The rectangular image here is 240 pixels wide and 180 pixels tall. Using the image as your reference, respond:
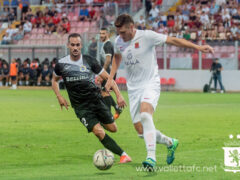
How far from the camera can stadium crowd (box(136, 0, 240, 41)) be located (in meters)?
35.3

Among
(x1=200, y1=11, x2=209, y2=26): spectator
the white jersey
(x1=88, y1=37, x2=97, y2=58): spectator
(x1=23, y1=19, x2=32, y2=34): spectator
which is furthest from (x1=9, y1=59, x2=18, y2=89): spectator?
the white jersey

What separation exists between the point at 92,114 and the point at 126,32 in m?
1.60

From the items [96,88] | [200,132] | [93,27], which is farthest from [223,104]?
[93,27]

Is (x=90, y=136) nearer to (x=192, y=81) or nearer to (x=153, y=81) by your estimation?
(x=153, y=81)

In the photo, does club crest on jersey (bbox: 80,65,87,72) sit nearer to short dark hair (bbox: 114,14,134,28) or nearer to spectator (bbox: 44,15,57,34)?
short dark hair (bbox: 114,14,134,28)

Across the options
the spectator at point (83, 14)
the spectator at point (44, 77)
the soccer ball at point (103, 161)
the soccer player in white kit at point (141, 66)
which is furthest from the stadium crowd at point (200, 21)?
the soccer ball at point (103, 161)

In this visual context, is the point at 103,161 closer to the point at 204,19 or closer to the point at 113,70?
the point at 113,70

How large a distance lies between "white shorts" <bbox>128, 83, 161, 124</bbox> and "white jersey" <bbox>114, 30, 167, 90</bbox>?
0.08 meters

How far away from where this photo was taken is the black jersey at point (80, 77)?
10039 mm

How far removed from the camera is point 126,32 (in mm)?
9117

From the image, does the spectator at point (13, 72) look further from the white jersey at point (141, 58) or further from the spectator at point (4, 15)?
the white jersey at point (141, 58)

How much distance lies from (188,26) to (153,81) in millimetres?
28268

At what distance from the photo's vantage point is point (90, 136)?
555 inches

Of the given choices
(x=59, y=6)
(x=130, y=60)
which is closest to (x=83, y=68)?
(x=130, y=60)
